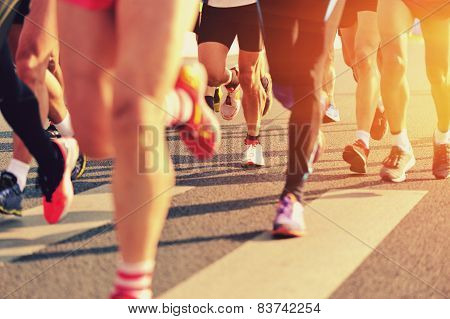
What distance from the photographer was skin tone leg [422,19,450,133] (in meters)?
4.62

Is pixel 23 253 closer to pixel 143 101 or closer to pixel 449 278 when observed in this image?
pixel 143 101

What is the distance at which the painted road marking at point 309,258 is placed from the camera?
2.65 meters

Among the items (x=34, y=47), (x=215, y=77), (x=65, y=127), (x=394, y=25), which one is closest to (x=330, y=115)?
(x=215, y=77)

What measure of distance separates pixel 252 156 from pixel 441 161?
135 cm

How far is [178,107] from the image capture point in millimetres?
3330

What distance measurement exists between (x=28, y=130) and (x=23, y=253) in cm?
72

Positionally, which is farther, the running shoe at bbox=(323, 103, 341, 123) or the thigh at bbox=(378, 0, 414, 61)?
the running shoe at bbox=(323, 103, 341, 123)

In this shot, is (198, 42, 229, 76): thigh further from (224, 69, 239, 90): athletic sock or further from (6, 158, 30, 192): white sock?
(6, 158, 30, 192): white sock

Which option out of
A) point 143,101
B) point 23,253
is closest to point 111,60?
point 143,101

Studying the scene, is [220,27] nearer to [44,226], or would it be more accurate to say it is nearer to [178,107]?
[178,107]

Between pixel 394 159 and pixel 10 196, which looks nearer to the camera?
pixel 10 196

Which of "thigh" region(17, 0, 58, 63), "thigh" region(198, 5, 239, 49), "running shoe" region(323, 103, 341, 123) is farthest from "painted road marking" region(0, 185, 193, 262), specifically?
"running shoe" region(323, 103, 341, 123)

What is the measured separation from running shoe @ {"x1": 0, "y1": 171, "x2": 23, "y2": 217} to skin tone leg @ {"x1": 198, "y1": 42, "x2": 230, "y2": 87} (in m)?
2.16
